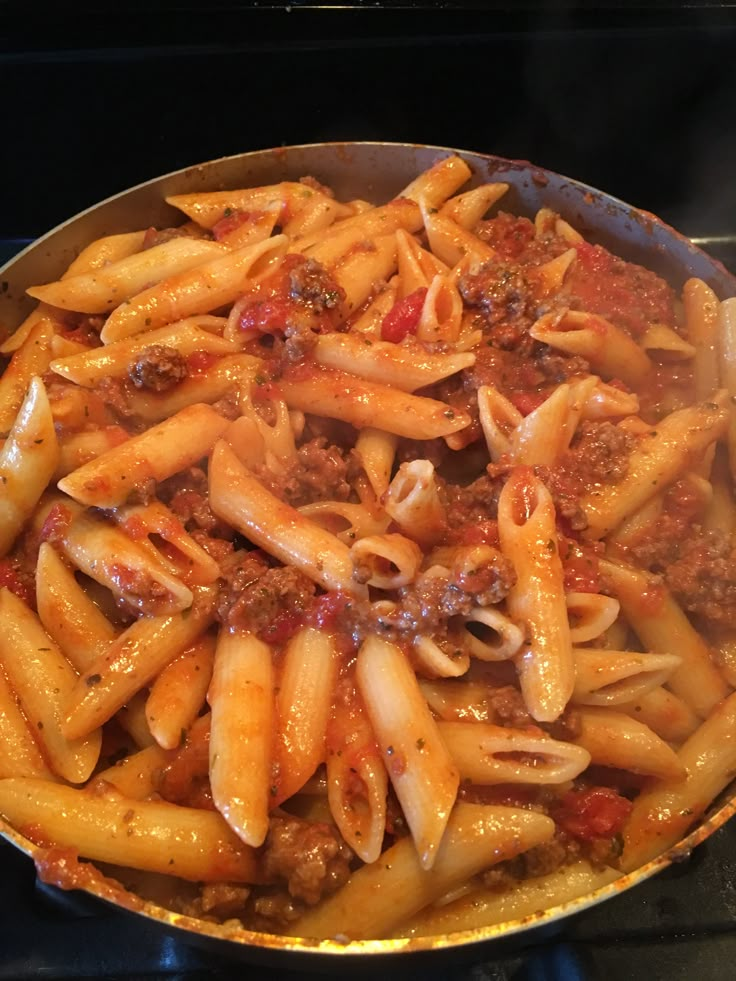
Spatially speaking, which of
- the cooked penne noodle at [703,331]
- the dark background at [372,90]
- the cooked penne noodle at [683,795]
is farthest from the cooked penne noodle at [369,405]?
the dark background at [372,90]

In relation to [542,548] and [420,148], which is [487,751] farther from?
[420,148]

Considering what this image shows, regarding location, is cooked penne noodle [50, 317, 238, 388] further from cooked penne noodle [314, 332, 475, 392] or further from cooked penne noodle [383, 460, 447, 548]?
cooked penne noodle [383, 460, 447, 548]

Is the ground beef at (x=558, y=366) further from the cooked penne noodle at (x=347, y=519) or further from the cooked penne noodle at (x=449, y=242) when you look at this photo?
the cooked penne noodle at (x=347, y=519)

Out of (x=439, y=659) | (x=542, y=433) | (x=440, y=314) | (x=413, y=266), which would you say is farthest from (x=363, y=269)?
(x=439, y=659)

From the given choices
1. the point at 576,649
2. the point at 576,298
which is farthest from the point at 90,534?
the point at 576,298

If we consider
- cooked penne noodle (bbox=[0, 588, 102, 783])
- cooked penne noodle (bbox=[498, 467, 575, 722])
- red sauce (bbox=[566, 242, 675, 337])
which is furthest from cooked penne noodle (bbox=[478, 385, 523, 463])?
cooked penne noodle (bbox=[0, 588, 102, 783])

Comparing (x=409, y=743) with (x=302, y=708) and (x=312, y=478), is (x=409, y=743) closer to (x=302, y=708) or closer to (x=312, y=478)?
(x=302, y=708)
